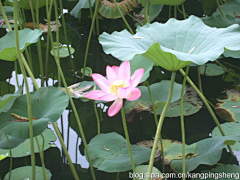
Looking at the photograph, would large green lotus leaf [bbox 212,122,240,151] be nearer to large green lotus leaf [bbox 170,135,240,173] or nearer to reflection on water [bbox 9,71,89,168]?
large green lotus leaf [bbox 170,135,240,173]

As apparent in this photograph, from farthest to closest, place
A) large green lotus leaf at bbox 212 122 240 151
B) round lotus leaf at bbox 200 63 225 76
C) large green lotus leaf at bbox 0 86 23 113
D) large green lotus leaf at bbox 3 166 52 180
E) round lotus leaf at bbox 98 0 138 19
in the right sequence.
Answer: round lotus leaf at bbox 98 0 138 19
round lotus leaf at bbox 200 63 225 76
large green lotus leaf at bbox 212 122 240 151
large green lotus leaf at bbox 3 166 52 180
large green lotus leaf at bbox 0 86 23 113

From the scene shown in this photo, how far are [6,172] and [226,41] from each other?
102 centimetres

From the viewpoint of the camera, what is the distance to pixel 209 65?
2.27 metres

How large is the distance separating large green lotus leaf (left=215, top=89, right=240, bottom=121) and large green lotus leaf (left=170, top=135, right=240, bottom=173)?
0.46 metres

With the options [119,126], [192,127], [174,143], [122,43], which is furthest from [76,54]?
[122,43]

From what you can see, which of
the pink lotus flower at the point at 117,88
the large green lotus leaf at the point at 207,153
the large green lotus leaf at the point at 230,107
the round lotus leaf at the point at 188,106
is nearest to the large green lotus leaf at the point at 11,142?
the pink lotus flower at the point at 117,88

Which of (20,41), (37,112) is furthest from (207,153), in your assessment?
(20,41)

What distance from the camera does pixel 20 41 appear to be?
4.20 ft

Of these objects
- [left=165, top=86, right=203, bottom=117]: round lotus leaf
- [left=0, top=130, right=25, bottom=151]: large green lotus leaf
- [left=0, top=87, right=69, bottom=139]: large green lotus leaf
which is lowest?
[left=165, top=86, right=203, bottom=117]: round lotus leaf

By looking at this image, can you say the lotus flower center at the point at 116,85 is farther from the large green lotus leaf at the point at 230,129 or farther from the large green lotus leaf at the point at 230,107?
the large green lotus leaf at the point at 230,107

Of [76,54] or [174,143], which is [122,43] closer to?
[174,143]

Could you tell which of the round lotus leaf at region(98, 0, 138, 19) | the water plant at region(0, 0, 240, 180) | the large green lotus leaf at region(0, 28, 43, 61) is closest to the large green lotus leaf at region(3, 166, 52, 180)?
the water plant at region(0, 0, 240, 180)

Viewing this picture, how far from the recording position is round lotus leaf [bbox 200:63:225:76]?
214 centimetres

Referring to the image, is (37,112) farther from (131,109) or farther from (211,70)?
(211,70)
